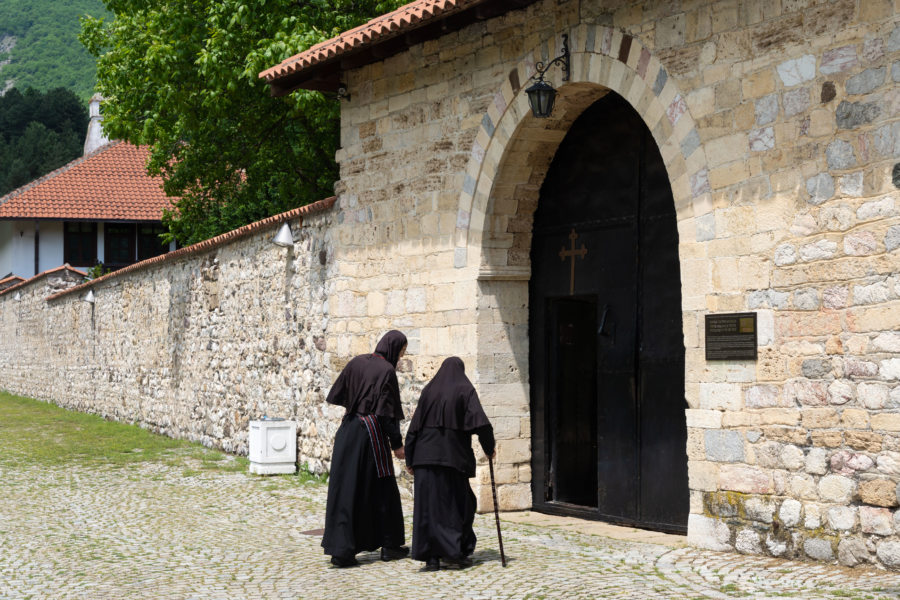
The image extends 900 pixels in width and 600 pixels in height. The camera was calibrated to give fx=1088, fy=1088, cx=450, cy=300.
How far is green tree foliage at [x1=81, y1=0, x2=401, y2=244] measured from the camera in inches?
618

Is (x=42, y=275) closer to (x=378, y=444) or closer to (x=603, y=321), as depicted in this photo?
(x=603, y=321)

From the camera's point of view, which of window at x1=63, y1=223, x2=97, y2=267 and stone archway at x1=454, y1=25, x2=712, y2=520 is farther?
window at x1=63, y1=223, x2=97, y2=267

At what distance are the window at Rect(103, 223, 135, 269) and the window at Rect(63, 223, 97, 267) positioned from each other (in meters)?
0.38

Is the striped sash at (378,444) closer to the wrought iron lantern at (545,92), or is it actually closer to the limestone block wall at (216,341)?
the wrought iron lantern at (545,92)

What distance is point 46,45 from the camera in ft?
269

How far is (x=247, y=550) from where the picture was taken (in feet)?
25.0

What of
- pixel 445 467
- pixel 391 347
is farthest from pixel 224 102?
pixel 445 467

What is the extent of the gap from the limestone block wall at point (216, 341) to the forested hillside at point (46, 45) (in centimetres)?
4914

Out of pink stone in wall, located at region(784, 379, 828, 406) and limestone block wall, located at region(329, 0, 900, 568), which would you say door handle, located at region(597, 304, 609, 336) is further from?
pink stone in wall, located at region(784, 379, 828, 406)

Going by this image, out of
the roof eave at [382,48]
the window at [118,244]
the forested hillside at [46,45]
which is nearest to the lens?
Result: the roof eave at [382,48]

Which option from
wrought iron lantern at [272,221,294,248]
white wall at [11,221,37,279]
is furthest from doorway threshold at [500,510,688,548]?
white wall at [11,221,37,279]

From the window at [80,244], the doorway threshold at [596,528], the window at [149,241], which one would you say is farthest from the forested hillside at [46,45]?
the doorway threshold at [596,528]

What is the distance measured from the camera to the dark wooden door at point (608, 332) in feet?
26.9

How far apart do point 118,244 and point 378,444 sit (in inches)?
1113
